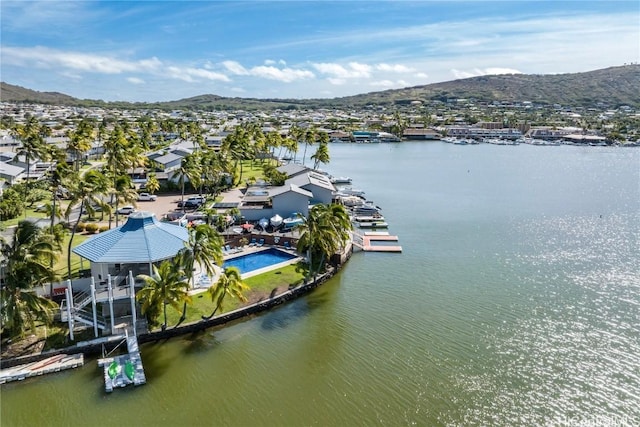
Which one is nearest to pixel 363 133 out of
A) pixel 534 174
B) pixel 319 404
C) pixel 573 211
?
pixel 534 174

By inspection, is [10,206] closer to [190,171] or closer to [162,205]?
[162,205]

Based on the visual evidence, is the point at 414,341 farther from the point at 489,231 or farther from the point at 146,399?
the point at 489,231

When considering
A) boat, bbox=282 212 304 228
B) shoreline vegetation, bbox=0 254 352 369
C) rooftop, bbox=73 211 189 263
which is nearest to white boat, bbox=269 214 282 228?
boat, bbox=282 212 304 228

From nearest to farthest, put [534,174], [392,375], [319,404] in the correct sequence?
[319,404] → [392,375] → [534,174]

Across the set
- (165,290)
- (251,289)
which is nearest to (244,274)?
(251,289)

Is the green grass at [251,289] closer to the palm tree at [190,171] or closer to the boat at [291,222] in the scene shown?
the boat at [291,222]
